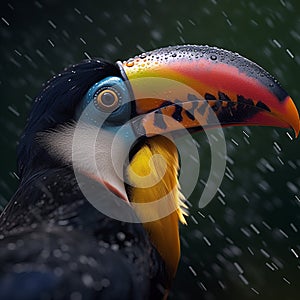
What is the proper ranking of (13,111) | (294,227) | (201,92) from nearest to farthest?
(201,92), (294,227), (13,111)

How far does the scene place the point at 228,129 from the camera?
12.2 ft

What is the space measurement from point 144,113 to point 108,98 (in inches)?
3.6

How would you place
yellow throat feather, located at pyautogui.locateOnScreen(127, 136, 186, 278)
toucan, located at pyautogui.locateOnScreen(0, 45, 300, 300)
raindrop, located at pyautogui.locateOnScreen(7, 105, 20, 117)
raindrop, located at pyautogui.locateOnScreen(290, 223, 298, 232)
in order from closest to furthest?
1. toucan, located at pyautogui.locateOnScreen(0, 45, 300, 300)
2. yellow throat feather, located at pyautogui.locateOnScreen(127, 136, 186, 278)
3. raindrop, located at pyautogui.locateOnScreen(290, 223, 298, 232)
4. raindrop, located at pyautogui.locateOnScreen(7, 105, 20, 117)

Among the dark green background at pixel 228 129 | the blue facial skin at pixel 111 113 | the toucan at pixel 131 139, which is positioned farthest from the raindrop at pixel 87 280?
the dark green background at pixel 228 129

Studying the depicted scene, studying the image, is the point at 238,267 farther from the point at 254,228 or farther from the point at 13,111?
the point at 13,111

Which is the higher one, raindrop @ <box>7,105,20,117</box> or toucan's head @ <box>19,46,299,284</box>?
toucan's head @ <box>19,46,299,284</box>

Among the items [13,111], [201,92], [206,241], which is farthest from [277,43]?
[201,92]

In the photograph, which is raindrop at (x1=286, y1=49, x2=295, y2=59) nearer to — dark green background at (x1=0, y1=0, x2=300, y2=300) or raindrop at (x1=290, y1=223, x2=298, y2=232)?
dark green background at (x1=0, y1=0, x2=300, y2=300)

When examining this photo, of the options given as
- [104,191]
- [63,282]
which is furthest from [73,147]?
[63,282]

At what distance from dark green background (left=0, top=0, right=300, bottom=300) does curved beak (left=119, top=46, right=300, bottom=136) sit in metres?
1.71

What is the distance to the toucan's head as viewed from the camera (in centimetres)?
190

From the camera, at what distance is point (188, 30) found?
149 inches

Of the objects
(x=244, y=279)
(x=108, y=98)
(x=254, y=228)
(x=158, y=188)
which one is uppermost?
(x=108, y=98)

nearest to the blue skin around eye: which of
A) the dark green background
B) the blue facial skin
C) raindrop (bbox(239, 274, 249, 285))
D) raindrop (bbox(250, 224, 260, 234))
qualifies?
the blue facial skin
